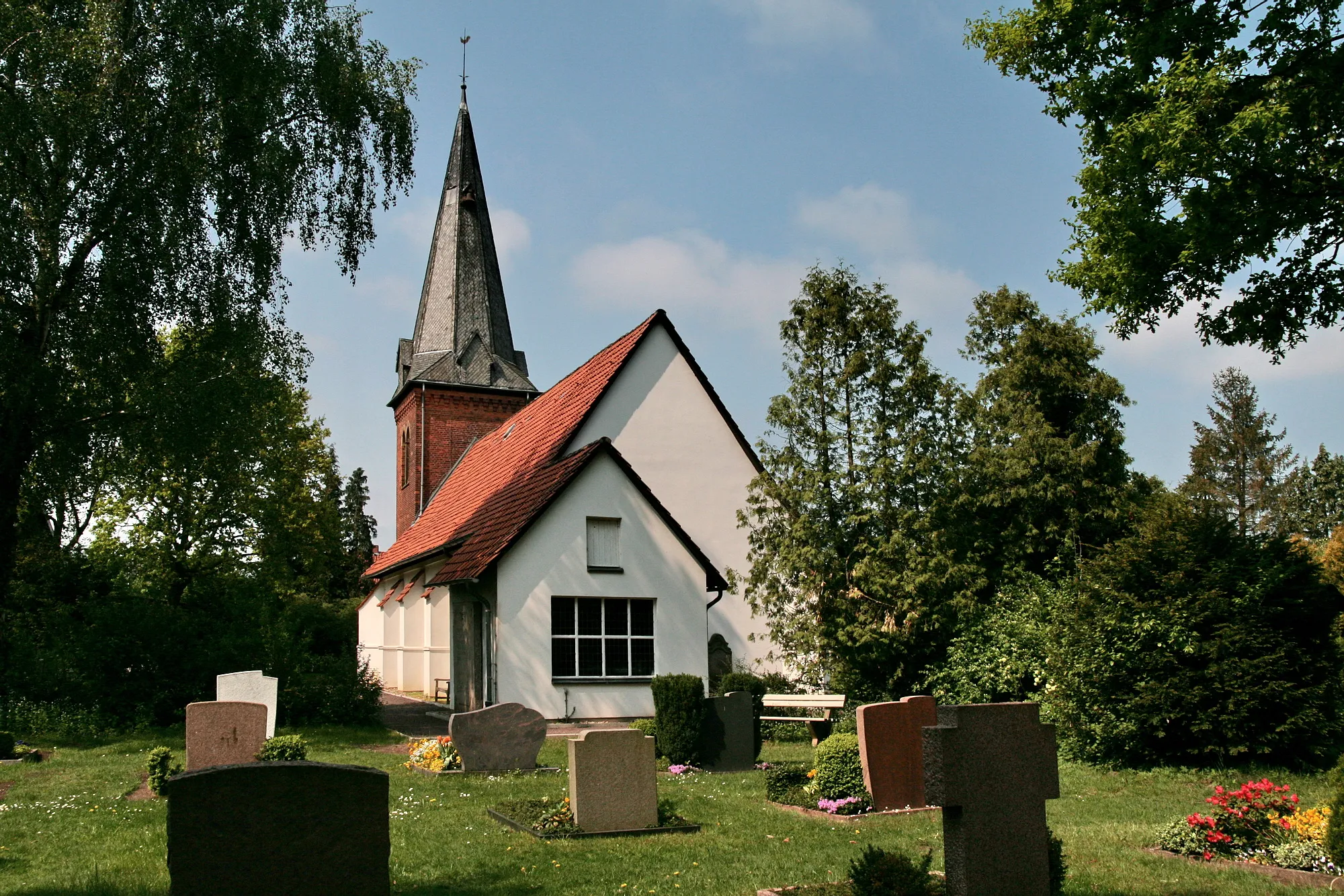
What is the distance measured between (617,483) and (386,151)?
28.0 feet

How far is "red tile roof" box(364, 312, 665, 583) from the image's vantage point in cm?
2228

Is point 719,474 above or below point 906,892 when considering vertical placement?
above

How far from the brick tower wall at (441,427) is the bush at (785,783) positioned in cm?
2798

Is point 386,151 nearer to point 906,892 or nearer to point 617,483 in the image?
point 617,483

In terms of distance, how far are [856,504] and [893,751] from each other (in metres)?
9.20

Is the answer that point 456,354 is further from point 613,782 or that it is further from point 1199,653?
point 613,782

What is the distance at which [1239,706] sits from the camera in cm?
1298

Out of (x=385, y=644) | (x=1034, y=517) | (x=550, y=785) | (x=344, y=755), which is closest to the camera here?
(x=550, y=785)

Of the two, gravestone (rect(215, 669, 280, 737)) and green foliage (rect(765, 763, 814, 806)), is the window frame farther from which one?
green foliage (rect(765, 763, 814, 806))

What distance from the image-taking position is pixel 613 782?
9984mm

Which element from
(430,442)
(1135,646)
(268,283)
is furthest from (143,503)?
(1135,646)

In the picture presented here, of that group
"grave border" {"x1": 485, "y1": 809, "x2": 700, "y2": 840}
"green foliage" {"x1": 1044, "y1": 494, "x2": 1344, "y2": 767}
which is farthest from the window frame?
"grave border" {"x1": 485, "y1": 809, "x2": 700, "y2": 840}

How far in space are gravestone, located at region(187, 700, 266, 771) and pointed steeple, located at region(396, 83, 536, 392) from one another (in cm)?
2749

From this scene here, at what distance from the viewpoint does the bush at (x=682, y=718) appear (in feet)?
49.8
